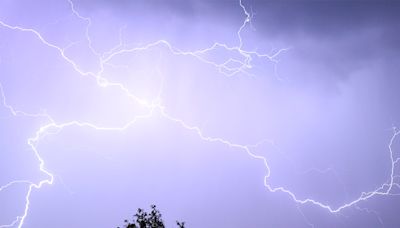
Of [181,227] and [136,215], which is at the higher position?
[136,215]

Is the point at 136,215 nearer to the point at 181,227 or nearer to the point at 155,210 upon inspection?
the point at 155,210

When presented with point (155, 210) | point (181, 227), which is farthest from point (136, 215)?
point (181, 227)

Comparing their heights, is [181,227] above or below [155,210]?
below

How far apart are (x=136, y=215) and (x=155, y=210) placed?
68 centimetres

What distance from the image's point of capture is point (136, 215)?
39.7 ft

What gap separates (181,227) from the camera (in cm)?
1192

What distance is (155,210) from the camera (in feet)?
40.0

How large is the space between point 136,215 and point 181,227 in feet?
5.39

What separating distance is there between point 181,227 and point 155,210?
1.10 metres
